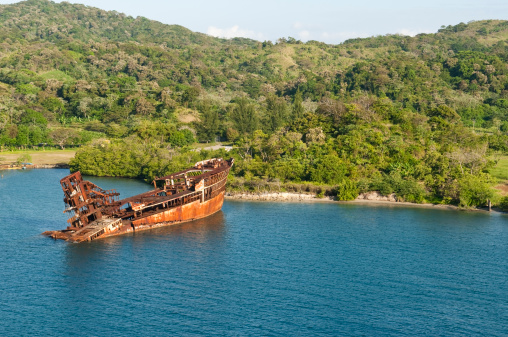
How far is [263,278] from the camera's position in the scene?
59.6m

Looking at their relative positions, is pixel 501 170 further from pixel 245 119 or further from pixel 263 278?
pixel 263 278

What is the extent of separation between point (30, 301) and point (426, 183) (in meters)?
74.5

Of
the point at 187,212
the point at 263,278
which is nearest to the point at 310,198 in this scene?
the point at 187,212

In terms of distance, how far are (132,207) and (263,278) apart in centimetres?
2569

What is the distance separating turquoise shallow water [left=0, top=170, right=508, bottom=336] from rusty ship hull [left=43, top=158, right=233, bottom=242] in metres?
2.06

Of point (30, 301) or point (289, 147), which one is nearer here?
point (30, 301)

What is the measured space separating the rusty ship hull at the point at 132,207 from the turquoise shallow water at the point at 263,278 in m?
2.06

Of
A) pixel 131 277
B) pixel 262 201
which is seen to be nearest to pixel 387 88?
pixel 262 201

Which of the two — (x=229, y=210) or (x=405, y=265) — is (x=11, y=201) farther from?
(x=405, y=265)

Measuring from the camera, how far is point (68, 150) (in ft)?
541

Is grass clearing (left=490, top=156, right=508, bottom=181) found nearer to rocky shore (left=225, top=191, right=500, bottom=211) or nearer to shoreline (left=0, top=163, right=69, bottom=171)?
rocky shore (left=225, top=191, right=500, bottom=211)

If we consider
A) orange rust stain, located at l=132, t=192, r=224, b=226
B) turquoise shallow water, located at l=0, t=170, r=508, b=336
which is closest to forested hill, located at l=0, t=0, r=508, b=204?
orange rust stain, located at l=132, t=192, r=224, b=226

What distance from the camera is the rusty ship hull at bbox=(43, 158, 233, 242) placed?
243ft

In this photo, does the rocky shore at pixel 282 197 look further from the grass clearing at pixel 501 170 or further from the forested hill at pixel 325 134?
the grass clearing at pixel 501 170
